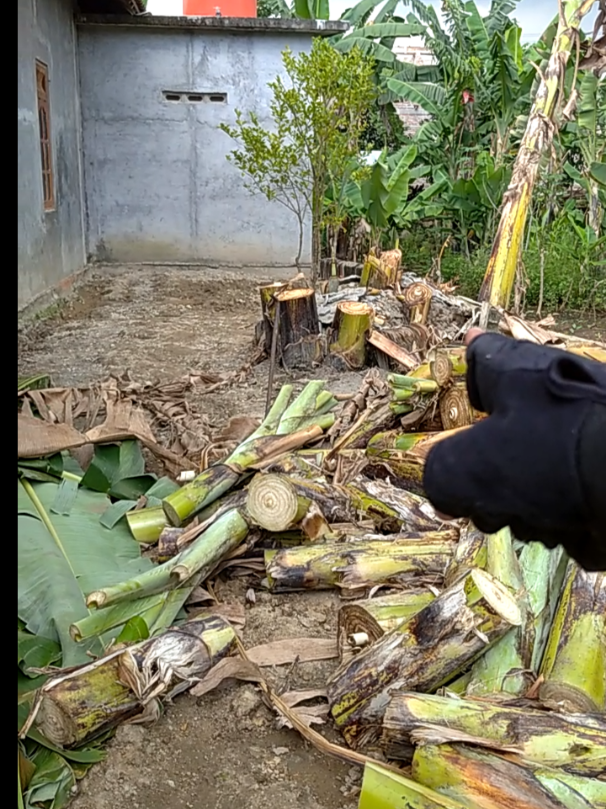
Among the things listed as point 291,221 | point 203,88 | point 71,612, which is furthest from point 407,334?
point 203,88

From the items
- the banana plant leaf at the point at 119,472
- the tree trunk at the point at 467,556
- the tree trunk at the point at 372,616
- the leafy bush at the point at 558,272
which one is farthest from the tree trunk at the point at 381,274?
the tree trunk at the point at 372,616

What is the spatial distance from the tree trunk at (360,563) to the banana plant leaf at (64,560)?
22.0 inches

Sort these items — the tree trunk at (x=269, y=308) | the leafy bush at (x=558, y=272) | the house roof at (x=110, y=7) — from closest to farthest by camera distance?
the tree trunk at (x=269, y=308), the leafy bush at (x=558, y=272), the house roof at (x=110, y=7)

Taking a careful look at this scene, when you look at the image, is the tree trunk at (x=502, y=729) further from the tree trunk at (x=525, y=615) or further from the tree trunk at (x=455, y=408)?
the tree trunk at (x=455, y=408)

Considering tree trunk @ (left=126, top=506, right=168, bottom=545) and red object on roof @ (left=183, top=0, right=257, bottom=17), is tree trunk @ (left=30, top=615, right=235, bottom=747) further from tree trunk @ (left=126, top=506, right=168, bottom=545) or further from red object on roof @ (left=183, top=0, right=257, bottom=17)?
red object on roof @ (left=183, top=0, right=257, bottom=17)

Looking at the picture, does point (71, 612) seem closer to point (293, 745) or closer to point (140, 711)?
point (140, 711)

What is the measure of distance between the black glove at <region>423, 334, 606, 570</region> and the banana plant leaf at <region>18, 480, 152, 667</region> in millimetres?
1996

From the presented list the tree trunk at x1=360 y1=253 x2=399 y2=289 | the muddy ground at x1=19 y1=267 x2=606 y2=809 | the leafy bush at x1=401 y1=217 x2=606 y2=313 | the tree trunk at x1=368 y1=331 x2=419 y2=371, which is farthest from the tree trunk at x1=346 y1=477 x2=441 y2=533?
the leafy bush at x1=401 y1=217 x2=606 y2=313

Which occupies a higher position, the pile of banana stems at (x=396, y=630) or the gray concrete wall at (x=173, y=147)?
the gray concrete wall at (x=173, y=147)

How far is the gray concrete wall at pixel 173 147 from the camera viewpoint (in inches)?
434

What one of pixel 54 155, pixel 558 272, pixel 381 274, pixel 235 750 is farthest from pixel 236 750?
pixel 54 155

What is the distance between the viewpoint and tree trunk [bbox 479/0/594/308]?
5273 mm
